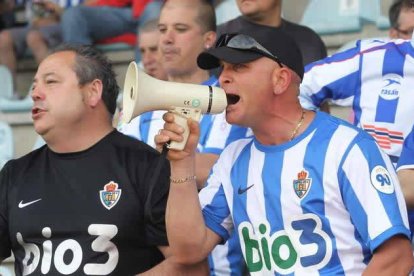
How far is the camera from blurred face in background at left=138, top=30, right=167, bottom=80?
5.20 meters

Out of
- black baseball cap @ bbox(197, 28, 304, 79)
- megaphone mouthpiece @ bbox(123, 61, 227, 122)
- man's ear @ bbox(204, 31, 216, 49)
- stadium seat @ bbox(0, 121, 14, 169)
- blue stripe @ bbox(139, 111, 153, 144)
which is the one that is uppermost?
black baseball cap @ bbox(197, 28, 304, 79)

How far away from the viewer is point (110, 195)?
359cm

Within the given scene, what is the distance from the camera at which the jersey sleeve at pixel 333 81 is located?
12.9 feet

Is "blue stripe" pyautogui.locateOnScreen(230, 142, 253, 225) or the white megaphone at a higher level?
the white megaphone

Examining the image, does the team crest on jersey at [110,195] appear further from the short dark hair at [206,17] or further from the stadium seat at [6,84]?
the stadium seat at [6,84]

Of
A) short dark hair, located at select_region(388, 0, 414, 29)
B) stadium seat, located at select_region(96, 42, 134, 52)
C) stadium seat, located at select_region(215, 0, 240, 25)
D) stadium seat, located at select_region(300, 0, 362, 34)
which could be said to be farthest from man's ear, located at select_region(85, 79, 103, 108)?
stadium seat, located at select_region(96, 42, 134, 52)

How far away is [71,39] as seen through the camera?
6.53m

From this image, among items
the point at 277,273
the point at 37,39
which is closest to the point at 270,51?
the point at 277,273

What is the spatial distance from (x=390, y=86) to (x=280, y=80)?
80cm

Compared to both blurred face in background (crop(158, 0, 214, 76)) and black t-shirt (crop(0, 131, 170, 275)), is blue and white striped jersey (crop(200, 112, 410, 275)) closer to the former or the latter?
black t-shirt (crop(0, 131, 170, 275))

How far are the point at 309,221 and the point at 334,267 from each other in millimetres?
166

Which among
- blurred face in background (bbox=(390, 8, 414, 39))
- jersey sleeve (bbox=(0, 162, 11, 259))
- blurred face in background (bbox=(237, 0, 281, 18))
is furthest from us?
blurred face in background (bbox=(237, 0, 281, 18))

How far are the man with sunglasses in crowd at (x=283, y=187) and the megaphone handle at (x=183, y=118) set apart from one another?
0.7 inches

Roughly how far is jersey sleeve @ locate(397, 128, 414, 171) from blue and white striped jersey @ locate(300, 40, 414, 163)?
12.2 inches
